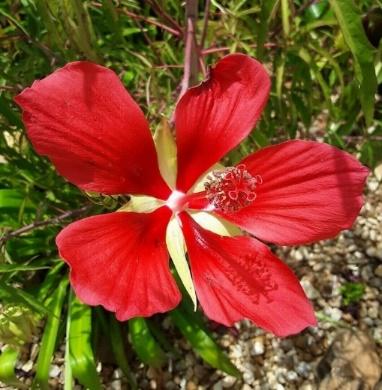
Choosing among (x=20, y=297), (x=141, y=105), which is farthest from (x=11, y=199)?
(x=20, y=297)

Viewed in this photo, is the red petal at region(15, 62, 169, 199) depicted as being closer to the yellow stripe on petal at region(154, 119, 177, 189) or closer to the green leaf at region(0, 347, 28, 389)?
the yellow stripe on petal at region(154, 119, 177, 189)

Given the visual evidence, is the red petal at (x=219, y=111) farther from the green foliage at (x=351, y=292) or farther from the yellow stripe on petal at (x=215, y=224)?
the green foliage at (x=351, y=292)

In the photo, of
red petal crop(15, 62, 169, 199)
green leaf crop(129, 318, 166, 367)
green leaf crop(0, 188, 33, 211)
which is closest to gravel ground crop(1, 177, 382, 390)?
green leaf crop(129, 318, 166, 367)

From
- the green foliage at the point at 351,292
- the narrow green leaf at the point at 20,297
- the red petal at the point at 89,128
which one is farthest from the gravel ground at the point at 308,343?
the red petal at the point at 89,128

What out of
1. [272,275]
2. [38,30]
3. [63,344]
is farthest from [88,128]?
[63,344]

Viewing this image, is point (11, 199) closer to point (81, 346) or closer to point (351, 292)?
point (81, 346)

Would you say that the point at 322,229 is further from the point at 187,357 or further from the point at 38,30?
the point at 38,30
